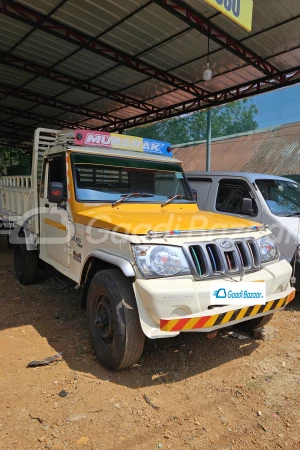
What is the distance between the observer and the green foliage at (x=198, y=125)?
57.9ft

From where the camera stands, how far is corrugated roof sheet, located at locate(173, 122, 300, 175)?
53.5 ft

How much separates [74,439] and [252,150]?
61.2 feet

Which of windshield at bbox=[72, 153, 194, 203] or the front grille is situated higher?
windshield at bbox=[72, 153, 194, 203]

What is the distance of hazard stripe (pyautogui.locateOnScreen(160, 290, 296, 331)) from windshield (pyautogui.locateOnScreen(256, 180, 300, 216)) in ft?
7.92

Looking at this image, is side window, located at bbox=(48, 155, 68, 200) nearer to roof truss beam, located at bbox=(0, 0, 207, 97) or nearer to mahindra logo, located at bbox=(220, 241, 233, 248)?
mahindra logo, located at bbox=(220, 241, 233, 248)

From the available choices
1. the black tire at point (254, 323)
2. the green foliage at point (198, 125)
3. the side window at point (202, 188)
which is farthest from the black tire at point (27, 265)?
the green foliage at point (198, 125)

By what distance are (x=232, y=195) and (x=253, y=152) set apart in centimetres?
1405

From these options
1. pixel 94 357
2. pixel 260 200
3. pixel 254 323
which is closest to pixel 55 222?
pixel 94 357

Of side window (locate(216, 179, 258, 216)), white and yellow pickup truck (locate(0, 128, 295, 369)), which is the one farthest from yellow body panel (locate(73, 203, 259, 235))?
side window (locate(216, 179, 258, 216))

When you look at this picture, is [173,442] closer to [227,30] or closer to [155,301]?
[155,301]

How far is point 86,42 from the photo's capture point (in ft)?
27.4

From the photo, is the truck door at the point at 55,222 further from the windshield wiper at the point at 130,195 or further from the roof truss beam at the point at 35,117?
the roof truss beam at the point at 35,117

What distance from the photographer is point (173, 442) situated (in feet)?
7.39

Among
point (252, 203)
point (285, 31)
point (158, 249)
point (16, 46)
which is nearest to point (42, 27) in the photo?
point (16, 46)
